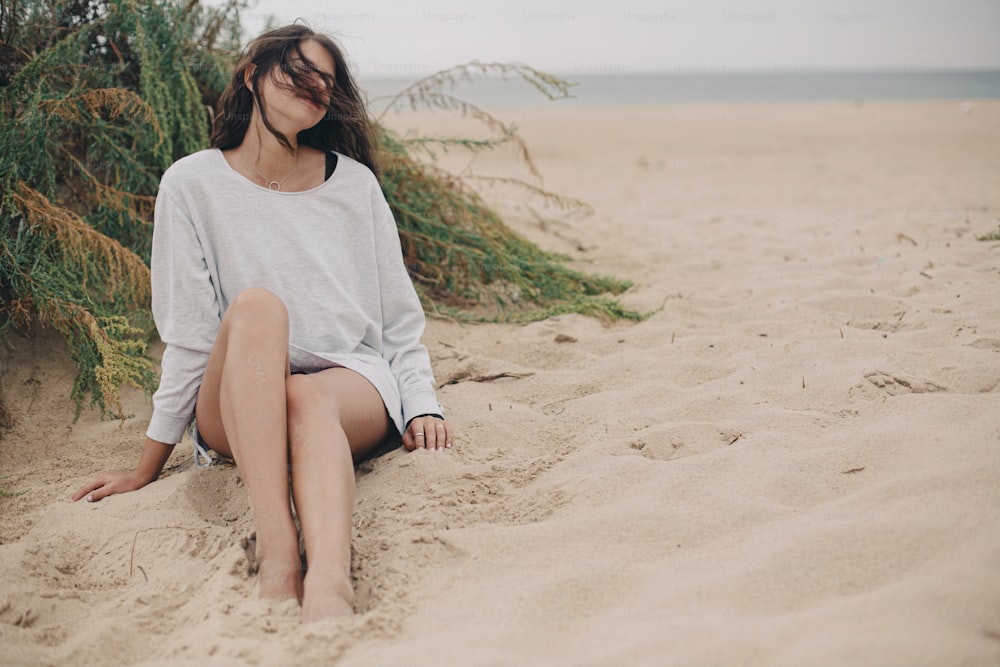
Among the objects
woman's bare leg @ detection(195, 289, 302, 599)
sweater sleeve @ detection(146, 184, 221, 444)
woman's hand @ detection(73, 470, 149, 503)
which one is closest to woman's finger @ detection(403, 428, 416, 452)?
woman's bare leg @ detection(195, 289, 302, 599)

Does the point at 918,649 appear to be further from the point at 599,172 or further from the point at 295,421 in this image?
the point at 599,172

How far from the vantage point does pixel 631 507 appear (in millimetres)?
1721

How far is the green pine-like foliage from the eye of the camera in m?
2.58

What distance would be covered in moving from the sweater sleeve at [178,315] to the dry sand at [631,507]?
0.20 m

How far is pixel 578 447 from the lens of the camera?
216 centimetres

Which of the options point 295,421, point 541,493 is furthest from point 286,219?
point 541,493

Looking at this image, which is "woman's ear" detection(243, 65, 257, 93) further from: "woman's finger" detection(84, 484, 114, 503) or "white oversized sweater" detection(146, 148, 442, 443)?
"woman's finger" detection(84, 484, 114, 503)

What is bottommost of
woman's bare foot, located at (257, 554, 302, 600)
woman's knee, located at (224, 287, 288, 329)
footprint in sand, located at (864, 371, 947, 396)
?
woman's bare foot, located at (257, 554, 302, 600)

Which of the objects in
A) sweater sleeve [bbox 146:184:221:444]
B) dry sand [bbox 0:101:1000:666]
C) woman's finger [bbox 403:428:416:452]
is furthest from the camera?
woman's finger [bbox 403:428:416:452]

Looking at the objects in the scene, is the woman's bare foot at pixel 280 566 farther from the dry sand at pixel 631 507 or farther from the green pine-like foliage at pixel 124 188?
the green pine-like foliage at pixel 124 188

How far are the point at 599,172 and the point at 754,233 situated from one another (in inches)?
173

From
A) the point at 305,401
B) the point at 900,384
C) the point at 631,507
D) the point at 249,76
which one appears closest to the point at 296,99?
the point at 249,76

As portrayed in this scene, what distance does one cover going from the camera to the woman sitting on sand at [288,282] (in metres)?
1.83

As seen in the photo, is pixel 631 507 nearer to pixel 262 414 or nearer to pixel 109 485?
pixel 262 414
